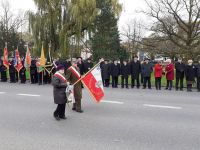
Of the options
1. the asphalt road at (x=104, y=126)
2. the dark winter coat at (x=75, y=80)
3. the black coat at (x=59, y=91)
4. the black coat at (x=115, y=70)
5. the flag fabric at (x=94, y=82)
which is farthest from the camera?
the black coat at (x=115, y=70)

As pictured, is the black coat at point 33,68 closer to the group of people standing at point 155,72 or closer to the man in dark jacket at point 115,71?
the group of people standing at point 155,72

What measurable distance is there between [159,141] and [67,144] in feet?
6.20

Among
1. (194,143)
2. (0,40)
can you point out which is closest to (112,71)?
(194,143)

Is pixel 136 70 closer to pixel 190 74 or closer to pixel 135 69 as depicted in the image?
pixel 135 69

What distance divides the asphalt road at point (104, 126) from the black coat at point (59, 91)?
0.57 metres

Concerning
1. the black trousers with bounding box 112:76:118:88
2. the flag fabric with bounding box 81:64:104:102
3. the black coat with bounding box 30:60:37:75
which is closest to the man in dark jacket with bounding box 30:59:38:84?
the black coat with bounding box 30:60:37:75

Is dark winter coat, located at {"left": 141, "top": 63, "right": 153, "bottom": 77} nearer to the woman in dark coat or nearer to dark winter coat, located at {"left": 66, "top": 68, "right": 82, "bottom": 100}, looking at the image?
dark winter coat, located at {"left": 66, "top": 68, "right": 82, "bottom": 100}

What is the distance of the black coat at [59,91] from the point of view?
29.8 ft

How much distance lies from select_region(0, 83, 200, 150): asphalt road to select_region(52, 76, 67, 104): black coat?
1.86 ft

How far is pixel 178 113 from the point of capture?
10320 mm

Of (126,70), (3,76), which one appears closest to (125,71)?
(126,70)

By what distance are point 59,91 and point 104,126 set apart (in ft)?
5.15

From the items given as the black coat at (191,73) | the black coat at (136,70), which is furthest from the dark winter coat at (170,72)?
the black coat at (136,70)

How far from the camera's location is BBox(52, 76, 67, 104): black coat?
9086 millimetres
